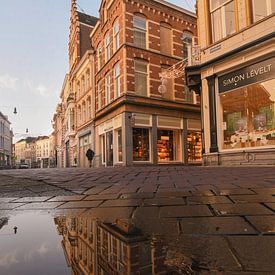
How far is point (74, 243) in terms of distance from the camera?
1701mm

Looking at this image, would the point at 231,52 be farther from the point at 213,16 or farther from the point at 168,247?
the point at 168,247

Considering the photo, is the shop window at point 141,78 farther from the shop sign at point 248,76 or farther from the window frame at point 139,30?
the shop sign at point 248,76

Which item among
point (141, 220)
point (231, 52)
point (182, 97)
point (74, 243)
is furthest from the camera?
point (182, 97)

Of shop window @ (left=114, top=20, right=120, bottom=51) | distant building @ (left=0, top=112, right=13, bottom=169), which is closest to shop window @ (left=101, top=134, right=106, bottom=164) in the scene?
shop window @ (left=114, top=20, right=120, bottom=51)

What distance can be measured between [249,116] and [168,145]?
31.1 ft

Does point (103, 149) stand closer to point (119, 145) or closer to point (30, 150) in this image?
point (119, 145)

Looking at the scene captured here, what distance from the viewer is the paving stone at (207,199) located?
9.68 feet

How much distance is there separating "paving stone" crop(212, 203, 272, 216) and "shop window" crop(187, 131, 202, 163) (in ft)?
62.7

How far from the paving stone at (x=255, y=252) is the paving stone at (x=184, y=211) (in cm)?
71

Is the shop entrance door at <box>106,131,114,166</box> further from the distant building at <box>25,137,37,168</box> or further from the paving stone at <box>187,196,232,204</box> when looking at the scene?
the distant building at <box>25,137,37,168</box>

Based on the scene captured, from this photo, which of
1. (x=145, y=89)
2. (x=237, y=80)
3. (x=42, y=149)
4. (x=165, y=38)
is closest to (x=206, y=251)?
(x=237, y=80)

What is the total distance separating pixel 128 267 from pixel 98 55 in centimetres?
2568

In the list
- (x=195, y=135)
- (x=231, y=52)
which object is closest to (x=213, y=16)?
(x=231, y=52)

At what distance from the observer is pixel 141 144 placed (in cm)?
1952
